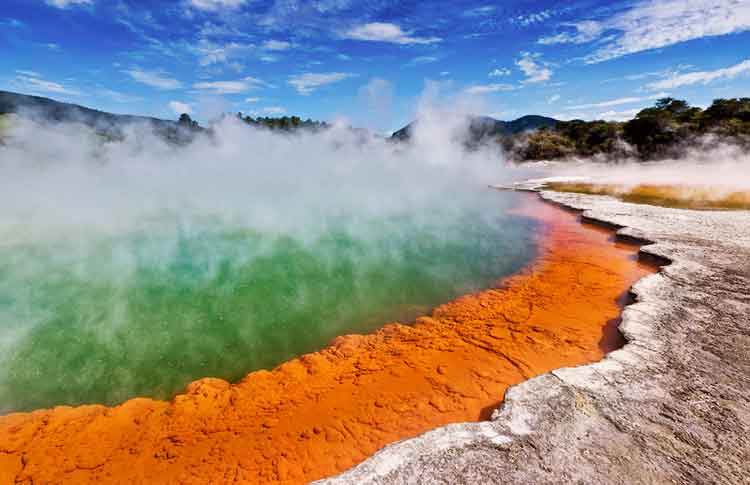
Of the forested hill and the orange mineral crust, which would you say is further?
the forested hill

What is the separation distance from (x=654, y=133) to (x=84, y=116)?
10555 cm

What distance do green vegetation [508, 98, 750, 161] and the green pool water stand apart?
3292 cm

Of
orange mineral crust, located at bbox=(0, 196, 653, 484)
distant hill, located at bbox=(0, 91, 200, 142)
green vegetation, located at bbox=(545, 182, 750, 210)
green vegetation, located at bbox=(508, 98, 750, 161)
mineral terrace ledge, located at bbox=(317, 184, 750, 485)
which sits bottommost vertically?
orange mineral crust, located at bbox=(0, 196, 653, 484)

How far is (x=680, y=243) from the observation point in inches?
336

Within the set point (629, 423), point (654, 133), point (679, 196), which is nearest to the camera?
point (629, 423)

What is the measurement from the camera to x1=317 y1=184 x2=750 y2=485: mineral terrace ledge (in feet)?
9.50

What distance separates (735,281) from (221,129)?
65.3 meters

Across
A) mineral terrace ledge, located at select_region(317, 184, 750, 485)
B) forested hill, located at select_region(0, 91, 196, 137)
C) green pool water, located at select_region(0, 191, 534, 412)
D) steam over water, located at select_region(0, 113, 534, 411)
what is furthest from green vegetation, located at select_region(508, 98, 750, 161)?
forested hill, located at select_region(0, 91, 196, 137)

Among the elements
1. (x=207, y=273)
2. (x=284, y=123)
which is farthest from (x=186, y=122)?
(x=207, y=273)

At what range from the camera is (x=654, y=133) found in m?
35.9

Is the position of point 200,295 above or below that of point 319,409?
above

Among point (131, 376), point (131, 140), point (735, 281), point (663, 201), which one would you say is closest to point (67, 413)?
point (131, 376)

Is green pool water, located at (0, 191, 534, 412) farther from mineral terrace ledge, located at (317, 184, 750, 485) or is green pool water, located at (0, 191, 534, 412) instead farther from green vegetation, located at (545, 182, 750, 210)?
green vegetation, located at (545, 182, 750, 210)

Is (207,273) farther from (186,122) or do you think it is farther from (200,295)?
(186,122)
